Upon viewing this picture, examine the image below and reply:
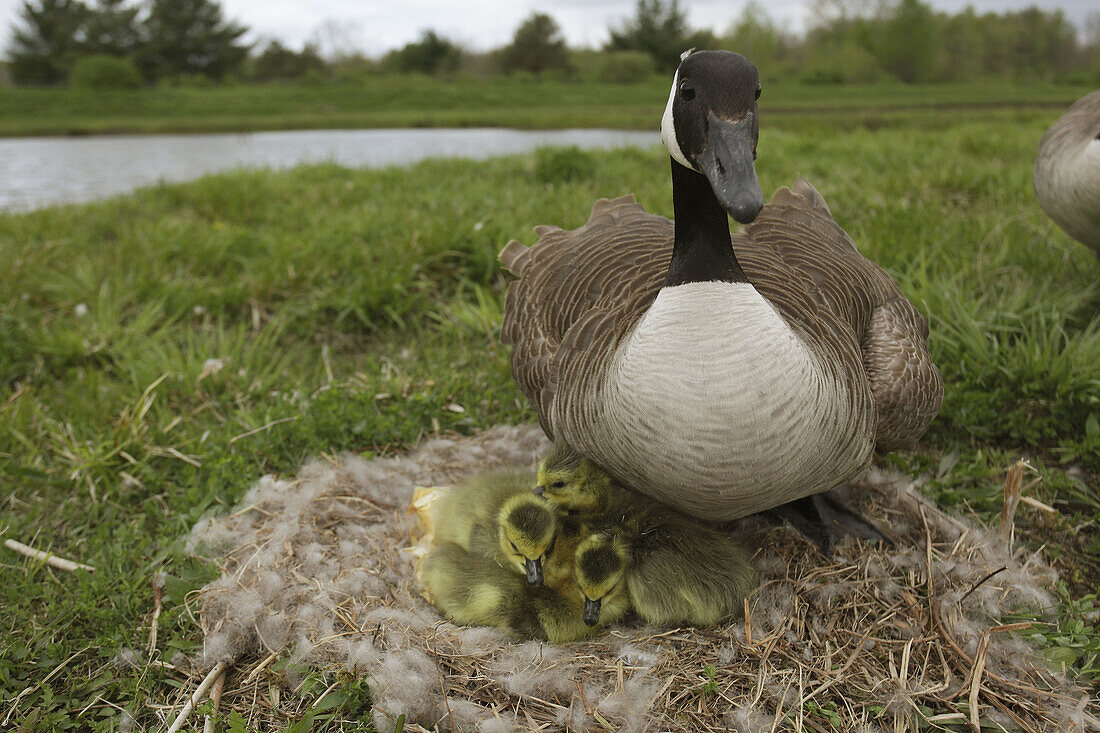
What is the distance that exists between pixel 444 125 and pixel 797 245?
17262mm

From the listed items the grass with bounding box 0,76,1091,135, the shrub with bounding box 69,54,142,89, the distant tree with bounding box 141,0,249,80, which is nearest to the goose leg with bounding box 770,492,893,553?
the grass with bounding box 0,76,1091,135

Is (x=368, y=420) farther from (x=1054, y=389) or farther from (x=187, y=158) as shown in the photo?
(x=187, y=158)

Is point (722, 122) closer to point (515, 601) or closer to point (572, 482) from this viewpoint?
point (572, 482)

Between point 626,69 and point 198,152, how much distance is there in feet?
88.7

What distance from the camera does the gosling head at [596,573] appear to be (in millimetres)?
2129

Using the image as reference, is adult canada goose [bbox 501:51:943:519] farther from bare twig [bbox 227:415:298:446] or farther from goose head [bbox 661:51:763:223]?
bare twig [bbox 227:415:298:446]

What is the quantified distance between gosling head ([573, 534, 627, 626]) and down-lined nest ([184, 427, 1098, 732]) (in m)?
0.14

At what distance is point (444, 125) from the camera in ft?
60.7

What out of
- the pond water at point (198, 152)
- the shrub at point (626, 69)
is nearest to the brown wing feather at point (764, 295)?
the pond water at point (198, 152)

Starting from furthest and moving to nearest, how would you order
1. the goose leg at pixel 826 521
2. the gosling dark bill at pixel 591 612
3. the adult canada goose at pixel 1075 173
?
the adult canada goose at pixel 1075 173 → the goose leg at pixel 826 521 → the gosling dark bill at pixel 591 612

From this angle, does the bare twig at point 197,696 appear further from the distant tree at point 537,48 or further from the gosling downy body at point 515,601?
the distant tree at point 537,48

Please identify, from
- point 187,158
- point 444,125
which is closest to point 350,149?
point 187,158

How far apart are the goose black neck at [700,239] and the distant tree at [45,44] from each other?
37.8 m

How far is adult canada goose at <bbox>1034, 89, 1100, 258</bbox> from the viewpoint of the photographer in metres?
3.54
